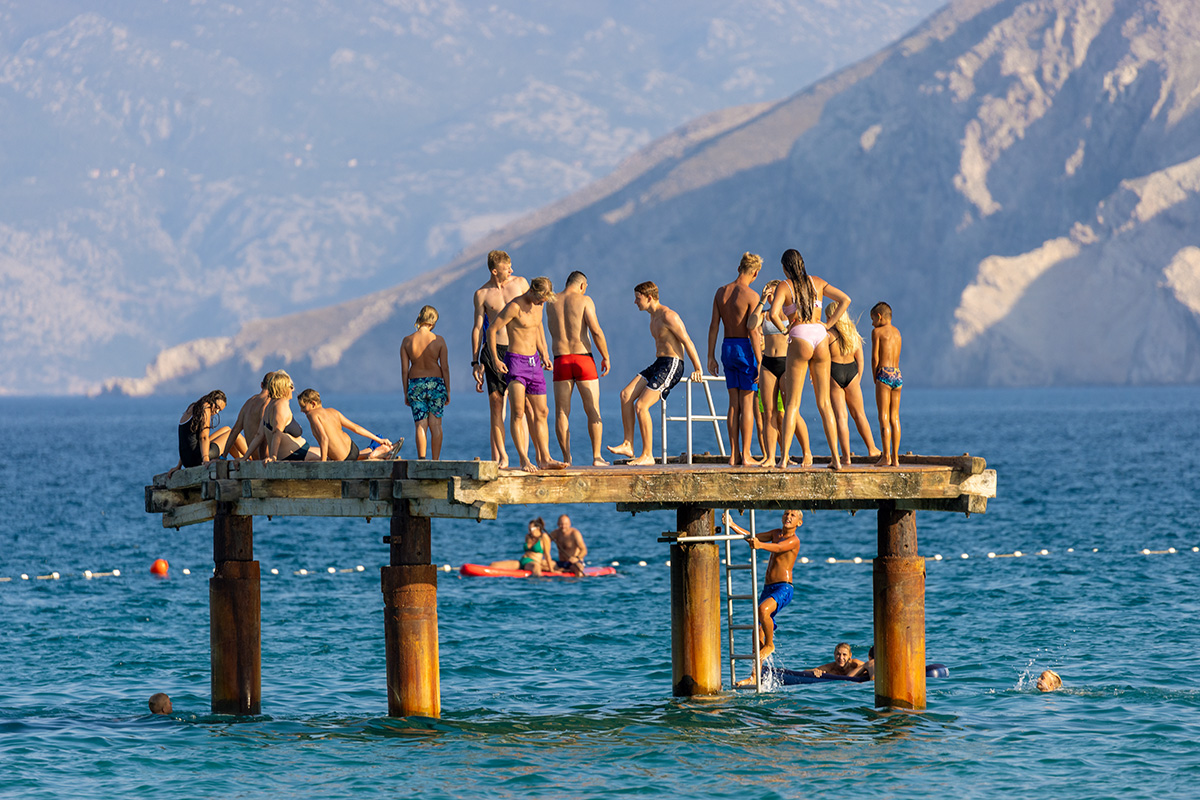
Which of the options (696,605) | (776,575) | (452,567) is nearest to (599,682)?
(776,575)

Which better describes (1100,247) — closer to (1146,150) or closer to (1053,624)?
(1146,150)

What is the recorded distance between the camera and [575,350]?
62.4ft

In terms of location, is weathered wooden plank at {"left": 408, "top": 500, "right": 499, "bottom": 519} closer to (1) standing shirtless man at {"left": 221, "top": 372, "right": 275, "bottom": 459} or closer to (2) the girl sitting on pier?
(1) standing shirtless man at {"left": 221, "top": 372, "right": 275, "bottom": 459}

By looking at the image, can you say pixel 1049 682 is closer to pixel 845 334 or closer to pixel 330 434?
pixel 845 334

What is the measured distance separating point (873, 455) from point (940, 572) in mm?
18004

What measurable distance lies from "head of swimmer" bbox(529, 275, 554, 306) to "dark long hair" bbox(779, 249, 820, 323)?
8.84ft

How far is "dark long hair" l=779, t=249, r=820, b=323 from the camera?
18.3 m

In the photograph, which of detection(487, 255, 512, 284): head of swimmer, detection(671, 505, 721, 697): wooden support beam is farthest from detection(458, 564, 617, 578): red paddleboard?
detection(487, 255, 512, 284): head of swimmer

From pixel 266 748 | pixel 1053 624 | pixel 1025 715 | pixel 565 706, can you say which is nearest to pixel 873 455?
pixel 1025 715

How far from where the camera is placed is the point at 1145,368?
18762cm

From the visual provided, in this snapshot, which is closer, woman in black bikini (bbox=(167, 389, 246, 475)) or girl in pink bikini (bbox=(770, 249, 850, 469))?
girl in pink bikini (bbox=(770, 249, 850, 469))

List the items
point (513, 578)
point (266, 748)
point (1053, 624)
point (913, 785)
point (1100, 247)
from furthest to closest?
point (1100, 247) < point (513, 578) < point (1053, 624) < point (266, 748) < point (913, 785)

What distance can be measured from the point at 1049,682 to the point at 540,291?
9988 millimetres

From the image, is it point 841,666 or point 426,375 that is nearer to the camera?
point 426,375
